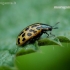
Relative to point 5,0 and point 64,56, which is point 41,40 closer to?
point 64,56

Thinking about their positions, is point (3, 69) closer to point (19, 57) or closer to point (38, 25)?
point (19, 57)

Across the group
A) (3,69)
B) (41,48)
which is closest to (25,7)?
(41,48)

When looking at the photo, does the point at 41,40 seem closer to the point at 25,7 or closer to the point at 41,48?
the point at 41,48

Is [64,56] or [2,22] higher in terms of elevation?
[2,22]

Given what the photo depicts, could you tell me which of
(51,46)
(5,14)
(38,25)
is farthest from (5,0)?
(51,46)

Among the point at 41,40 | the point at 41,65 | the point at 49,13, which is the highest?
the point at 49,13

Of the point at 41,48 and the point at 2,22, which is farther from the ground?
the point at 2,22
